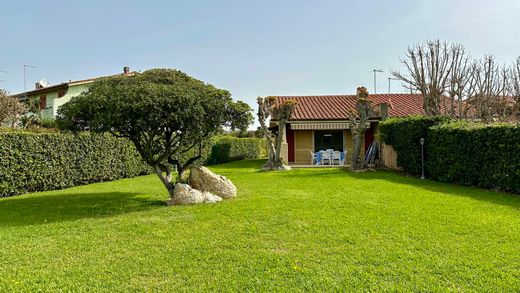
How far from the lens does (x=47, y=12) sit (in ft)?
Result: 66.1

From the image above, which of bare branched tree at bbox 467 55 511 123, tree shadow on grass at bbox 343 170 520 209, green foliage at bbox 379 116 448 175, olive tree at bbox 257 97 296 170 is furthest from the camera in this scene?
bare branched tree at bbox 467 55 511 123

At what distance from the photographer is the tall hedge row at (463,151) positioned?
53.1ft

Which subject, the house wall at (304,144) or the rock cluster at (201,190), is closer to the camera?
the rock cluster at (201,190)

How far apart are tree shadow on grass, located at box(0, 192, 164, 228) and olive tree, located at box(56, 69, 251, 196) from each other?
6.62 ft

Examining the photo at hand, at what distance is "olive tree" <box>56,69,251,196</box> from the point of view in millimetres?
12078

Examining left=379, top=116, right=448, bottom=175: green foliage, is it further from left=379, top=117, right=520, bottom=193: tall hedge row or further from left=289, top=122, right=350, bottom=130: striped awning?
left=289, top=122, right=350, bottom=130: striped awning

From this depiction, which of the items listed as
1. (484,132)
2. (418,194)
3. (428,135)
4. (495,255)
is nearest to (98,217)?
(495,255)

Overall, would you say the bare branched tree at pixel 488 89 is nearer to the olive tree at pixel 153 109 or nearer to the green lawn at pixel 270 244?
the green lawn at pixel 270 244

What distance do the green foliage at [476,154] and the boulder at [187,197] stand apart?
43.7ft

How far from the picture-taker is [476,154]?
1791 centimetres

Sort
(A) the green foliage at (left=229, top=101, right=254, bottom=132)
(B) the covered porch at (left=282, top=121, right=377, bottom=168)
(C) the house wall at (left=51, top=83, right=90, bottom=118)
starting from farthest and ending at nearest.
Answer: (C) the house wall at (left=51, top=83, right=90, bottom=118) < (B) the covered porch at (left=282, top=121, right=377, bottom=168) < (A) the green foliage at (left=229, top=101, right=254, bottom=132)

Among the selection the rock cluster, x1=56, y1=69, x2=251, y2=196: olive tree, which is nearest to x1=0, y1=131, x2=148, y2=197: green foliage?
x1=56, y1=69, x2=251, y2=196: olive tree

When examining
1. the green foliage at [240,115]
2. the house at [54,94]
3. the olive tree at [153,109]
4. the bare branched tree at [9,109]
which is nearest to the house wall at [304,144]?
the green foliage at [240,115]

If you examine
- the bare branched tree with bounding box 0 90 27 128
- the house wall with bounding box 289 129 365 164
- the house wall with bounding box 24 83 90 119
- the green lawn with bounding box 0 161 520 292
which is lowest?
the green lawn with bounding box 0 161 520 292
